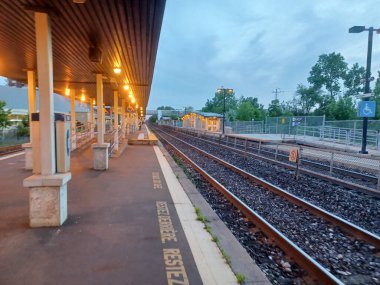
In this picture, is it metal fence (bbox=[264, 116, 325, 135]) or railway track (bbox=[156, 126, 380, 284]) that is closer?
railway track (bbox=[156, 126, 380, 284])

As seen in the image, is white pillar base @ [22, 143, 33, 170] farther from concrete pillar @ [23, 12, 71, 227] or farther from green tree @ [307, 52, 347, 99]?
green tree @ [307, 52, 347, 99]

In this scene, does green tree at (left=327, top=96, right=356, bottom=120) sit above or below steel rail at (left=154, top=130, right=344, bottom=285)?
above

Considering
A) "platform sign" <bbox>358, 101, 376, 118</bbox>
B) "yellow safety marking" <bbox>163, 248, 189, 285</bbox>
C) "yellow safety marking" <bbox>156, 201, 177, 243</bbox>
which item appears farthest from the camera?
"platform sign" <bbox>358, 101, 376, 118</bbox>

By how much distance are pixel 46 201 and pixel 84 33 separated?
3.88 meters

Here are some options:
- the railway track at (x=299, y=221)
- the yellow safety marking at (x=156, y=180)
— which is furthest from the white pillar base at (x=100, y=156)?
the railway track at (x=299, y=221)

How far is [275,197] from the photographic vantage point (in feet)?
26.2

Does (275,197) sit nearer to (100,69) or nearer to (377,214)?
(377,214)

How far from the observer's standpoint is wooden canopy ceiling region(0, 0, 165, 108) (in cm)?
504

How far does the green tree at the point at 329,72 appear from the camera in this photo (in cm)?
6838

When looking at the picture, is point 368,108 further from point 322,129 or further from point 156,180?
point 156,180

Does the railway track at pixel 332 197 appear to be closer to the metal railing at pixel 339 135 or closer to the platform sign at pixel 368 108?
the platform sign at pixel 368 108

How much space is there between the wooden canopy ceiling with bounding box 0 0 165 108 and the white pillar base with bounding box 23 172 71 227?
2827 mm

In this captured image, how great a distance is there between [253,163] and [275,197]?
6.43 m

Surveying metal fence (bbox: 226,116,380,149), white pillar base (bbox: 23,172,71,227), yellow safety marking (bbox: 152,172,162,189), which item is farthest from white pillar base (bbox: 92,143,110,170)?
metal fence (bbox: 226,116,380,149)
